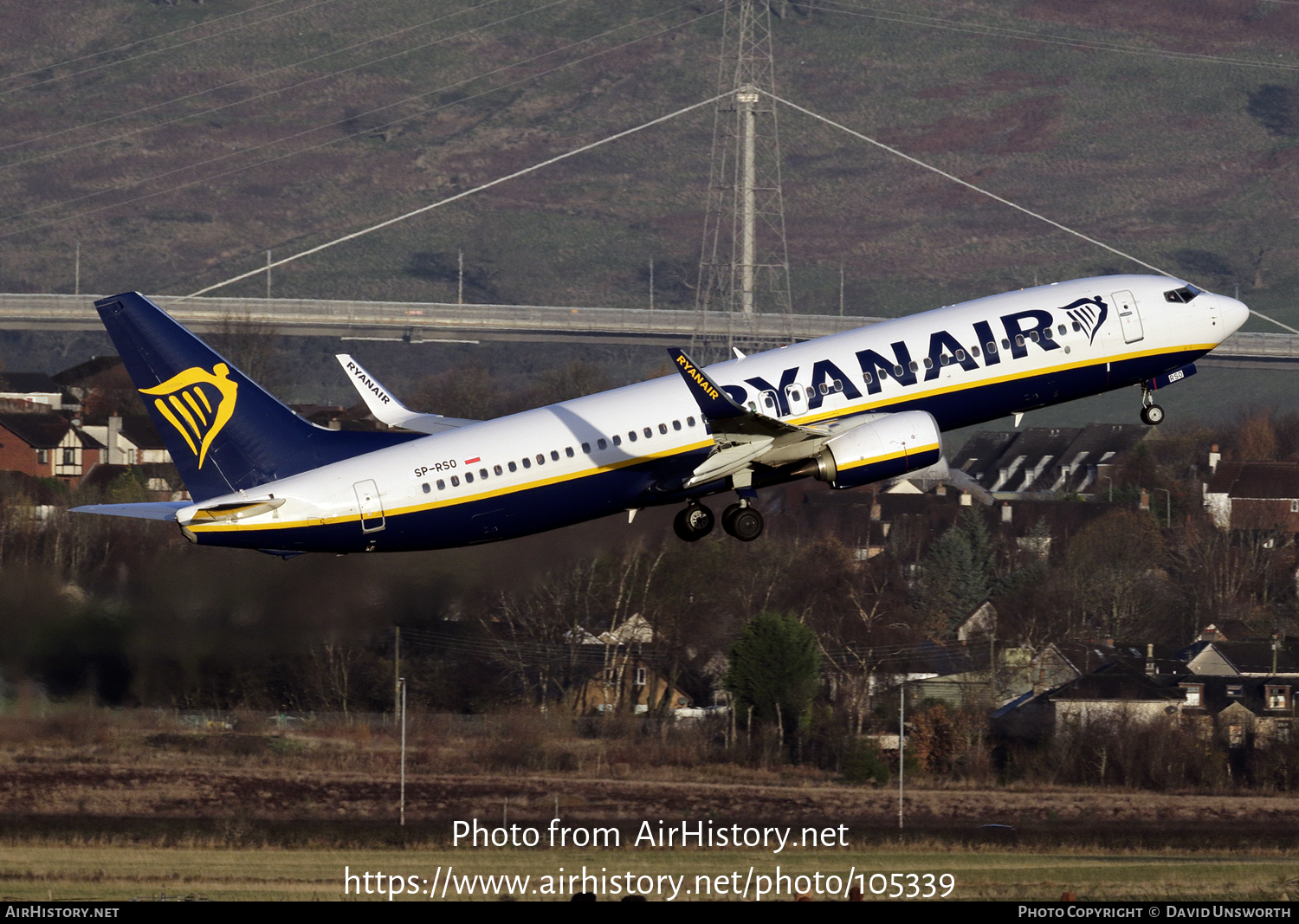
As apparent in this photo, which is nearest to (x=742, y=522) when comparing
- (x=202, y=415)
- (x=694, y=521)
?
(x=694, y=521)

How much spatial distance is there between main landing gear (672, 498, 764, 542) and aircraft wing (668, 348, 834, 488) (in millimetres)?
1388

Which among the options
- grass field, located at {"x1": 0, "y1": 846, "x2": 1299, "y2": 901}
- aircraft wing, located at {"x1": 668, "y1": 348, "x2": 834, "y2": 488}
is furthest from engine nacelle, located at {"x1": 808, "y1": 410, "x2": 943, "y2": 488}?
grass field, located at {"x1": 0, "y1": 846, "x2": 1299, "y2": 901}

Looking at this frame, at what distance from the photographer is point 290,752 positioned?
81562 millimetres

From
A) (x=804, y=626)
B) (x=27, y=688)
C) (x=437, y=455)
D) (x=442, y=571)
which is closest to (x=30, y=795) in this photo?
(x=27, y=688)

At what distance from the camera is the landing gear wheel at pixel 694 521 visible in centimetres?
5541

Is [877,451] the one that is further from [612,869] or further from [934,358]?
[612,869]

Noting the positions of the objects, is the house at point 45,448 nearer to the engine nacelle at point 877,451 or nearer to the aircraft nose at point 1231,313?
the aircraft nose at point 1231,313

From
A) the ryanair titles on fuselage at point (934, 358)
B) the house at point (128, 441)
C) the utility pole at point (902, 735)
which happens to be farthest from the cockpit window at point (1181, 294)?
the house at point (128, 441)

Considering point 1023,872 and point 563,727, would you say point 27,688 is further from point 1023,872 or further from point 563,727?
point 1023,872

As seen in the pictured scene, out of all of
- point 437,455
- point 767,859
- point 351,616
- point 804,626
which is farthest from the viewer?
point 804,626

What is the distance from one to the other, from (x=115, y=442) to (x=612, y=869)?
389ft

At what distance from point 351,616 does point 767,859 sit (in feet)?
52.8

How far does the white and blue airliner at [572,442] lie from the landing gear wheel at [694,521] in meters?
0.05

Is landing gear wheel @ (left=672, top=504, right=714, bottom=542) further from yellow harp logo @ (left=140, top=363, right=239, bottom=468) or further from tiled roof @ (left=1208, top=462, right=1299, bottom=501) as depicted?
tiled roof @ (left=1208, top=462, right=1299, bottom=501)
